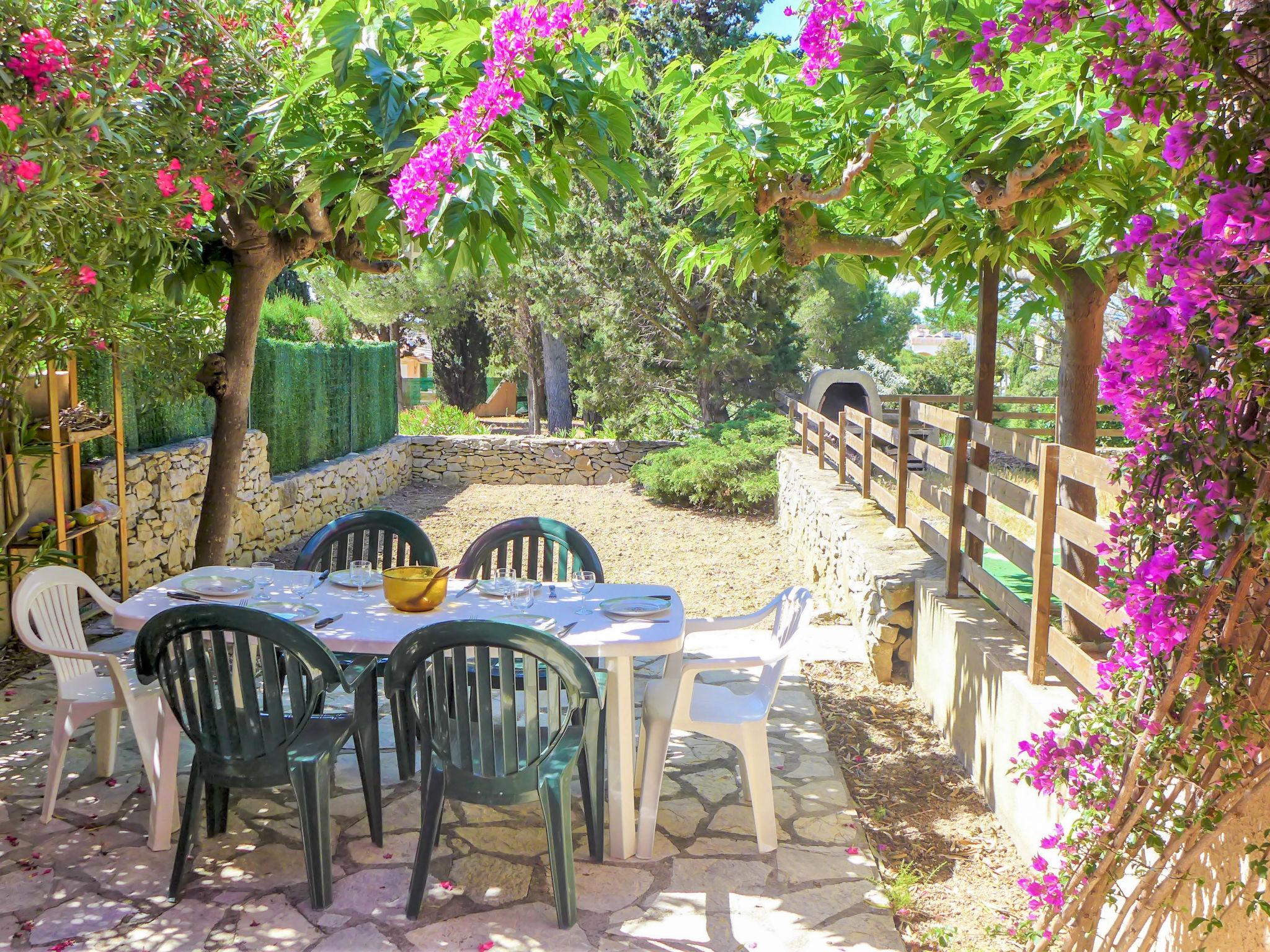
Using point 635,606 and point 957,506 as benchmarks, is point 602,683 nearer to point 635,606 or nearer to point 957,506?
point 635,606

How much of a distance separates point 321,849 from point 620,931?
3.26ft

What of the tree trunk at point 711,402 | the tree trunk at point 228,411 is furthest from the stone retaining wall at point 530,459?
the tree trunk at point 228,411

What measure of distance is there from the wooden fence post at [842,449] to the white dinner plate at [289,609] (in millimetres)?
5738

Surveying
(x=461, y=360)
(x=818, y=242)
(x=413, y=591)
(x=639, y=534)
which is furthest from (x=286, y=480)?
(x=461, y=360)

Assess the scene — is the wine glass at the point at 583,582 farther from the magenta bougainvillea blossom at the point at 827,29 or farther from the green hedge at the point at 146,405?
the green hedge at the point at 146,405

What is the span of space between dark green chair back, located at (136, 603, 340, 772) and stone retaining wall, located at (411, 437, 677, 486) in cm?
1137

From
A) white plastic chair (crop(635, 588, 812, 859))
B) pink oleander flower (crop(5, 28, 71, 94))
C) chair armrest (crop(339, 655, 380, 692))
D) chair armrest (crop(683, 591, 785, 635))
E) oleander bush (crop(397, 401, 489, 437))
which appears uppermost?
pink oleander flower (crop(5, 28, 71, 94))

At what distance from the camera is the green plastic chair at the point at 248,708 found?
304 cm

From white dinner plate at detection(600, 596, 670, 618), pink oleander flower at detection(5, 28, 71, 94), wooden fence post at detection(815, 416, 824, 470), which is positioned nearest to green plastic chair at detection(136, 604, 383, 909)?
white dinner plate at detection(600, 596, 670, 618)

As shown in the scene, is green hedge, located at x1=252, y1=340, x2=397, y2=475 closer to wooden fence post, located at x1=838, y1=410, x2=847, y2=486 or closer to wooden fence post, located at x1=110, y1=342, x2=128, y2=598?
wooden fence post, located at x1=110, y1=342, x2=128, y2=598

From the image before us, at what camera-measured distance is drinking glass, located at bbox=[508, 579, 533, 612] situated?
384 cm

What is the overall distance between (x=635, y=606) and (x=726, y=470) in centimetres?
824

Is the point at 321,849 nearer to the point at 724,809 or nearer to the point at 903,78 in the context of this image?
the point at 724,809

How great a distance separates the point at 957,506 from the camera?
484cm
